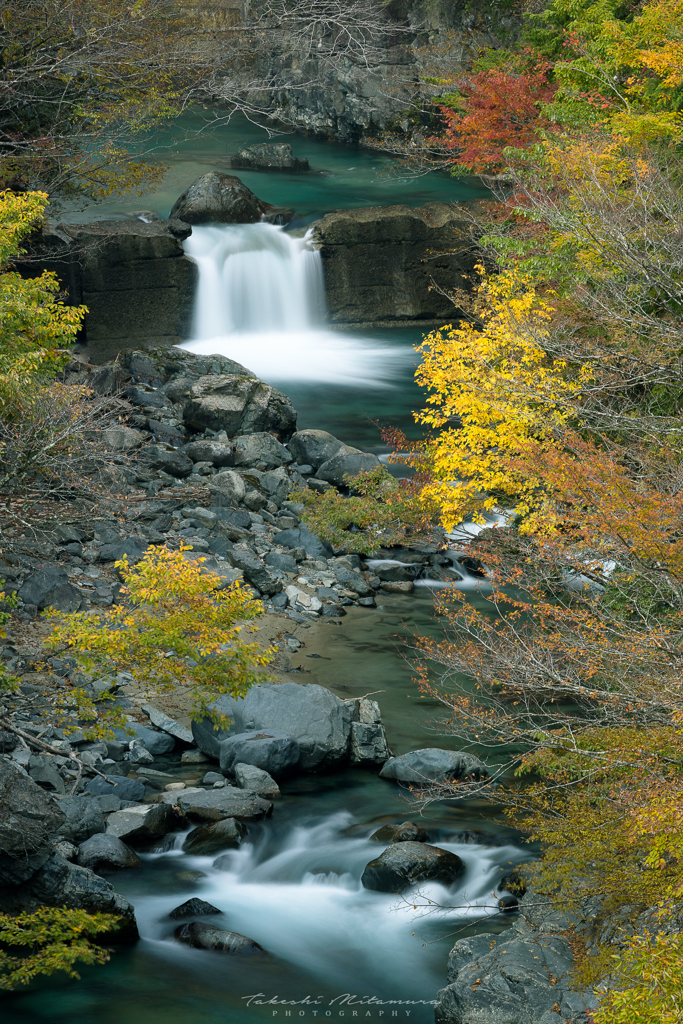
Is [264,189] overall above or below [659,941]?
above

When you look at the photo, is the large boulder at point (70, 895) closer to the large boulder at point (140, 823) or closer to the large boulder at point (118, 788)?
the large boulder at point (140, 823)

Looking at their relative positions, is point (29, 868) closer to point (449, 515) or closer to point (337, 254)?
point (449, 515)

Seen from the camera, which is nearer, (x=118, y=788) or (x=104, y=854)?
(x=104, y=854)

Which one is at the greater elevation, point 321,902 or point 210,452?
point 210,452

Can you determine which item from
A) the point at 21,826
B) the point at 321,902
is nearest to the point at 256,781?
the point at 321,902

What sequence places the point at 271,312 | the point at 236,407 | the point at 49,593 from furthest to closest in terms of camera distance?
the point at 271,312 < the point at 236,407 < the point at 49,593

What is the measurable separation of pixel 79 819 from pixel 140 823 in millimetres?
595

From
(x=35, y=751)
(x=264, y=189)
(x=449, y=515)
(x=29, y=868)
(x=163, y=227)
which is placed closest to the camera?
(x=29, y=868)

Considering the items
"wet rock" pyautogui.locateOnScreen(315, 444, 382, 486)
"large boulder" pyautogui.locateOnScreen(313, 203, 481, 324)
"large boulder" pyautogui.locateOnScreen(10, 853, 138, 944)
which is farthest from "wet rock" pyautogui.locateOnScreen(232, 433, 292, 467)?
"large boulder" pyautogui.locateOnScreen(10, 853, 138, 944)

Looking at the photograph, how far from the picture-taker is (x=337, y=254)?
27.4 meters

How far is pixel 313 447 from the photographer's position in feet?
63.1

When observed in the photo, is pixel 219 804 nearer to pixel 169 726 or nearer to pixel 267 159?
pixel 169 726

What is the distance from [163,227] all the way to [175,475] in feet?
34.3

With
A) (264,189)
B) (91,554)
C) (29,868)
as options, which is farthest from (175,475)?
(264,189)
